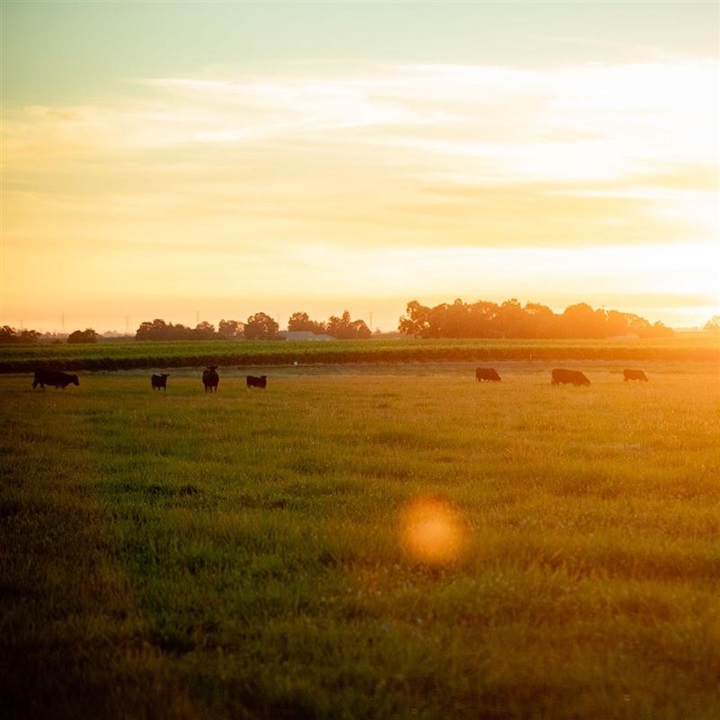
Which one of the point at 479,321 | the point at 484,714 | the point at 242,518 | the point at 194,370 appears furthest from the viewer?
the point at 479,321

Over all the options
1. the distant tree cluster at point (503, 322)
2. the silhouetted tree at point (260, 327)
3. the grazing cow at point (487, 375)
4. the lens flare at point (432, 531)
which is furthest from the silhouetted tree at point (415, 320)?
the lens flare at point (432, 531)

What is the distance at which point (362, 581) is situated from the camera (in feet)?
29.8

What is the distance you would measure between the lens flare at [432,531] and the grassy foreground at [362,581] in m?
0.06

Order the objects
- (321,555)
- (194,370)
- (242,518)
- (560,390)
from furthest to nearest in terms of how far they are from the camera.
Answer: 1. (194,370)
2. (560,390)
3. (242,518)
4. (321,555)

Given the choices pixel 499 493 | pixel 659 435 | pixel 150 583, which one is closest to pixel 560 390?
pixel 659 435

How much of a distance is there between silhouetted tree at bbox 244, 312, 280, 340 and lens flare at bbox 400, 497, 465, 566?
18035cm

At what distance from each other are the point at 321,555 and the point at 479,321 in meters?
143

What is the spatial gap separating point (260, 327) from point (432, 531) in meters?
183

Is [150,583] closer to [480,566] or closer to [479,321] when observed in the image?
[480,566]

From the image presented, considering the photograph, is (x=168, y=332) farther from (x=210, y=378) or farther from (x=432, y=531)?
(x=432, y=531)

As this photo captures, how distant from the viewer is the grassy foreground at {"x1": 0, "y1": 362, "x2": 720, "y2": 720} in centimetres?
662

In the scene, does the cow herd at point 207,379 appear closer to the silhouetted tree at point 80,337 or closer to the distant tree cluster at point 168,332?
the silhouetted tree at point 80,337

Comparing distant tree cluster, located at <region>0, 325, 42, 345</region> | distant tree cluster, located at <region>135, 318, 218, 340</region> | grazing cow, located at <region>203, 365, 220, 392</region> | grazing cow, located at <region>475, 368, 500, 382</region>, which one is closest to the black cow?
grazing cow, located at <region>203, 365, 220, 392</region>

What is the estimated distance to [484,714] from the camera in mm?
6367
